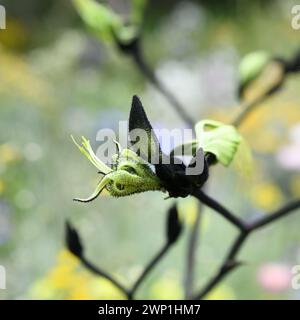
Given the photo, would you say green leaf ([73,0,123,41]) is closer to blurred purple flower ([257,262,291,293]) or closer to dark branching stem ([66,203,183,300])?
dark branching stem ([66,203,183,300])

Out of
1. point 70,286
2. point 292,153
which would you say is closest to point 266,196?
point 292,153

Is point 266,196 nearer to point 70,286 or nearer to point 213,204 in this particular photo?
point 70,286

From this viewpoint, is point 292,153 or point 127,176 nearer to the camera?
point 127,176

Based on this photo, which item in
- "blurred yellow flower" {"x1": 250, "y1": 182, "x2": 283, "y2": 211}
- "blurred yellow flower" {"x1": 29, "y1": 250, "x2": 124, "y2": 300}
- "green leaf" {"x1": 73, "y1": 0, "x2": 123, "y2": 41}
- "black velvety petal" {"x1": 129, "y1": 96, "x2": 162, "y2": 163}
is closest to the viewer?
"black velvety petal" {"x1": 129, "y1": 96, "x2": 162, "y2": 163}

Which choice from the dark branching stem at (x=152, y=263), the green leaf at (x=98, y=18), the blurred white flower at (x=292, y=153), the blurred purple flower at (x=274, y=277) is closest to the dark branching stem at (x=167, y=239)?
the dark branching stem at (x=152, y=263)

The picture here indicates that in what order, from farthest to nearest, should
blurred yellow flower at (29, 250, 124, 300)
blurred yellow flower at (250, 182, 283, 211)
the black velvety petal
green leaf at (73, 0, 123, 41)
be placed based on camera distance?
blurred yellow flower at (250, 182, 283, 211) < blurred yellow flower at (29, 250, 124, 300) < green leaf at (73, 0, 123, 41) < the black velvety petal

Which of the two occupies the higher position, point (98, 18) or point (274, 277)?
point (98, 18)

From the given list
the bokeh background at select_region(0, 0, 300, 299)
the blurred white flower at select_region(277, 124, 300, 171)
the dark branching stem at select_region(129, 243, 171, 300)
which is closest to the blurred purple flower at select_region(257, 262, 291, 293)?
the bokeh background at select_region(0, 0, 300, 299)

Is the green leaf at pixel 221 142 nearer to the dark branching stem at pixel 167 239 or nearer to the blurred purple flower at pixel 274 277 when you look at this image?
the dark branching stem at pixel 167 239
